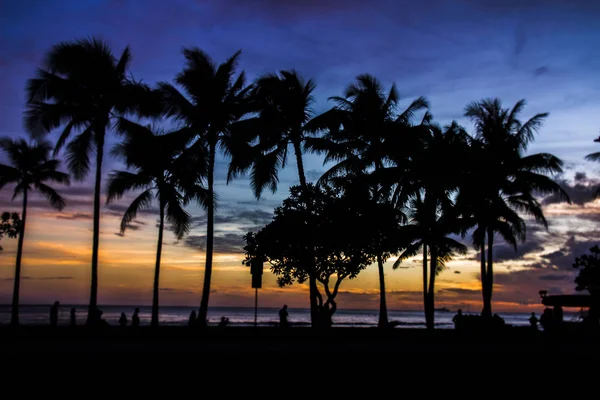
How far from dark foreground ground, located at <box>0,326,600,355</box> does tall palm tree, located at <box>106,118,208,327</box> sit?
6.92 m

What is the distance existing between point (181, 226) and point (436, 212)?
16.3 metres

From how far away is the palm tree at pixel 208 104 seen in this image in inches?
1141

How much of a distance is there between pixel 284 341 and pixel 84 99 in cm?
1567

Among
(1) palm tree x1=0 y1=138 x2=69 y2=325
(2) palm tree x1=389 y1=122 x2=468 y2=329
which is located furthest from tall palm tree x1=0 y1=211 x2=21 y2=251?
(2) palm tree x1=389 y1=122 x2=468 y2=329

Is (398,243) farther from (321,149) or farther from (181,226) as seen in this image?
(181,226)

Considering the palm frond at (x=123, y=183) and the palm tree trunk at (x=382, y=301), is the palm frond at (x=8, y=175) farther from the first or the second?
the palm tree trunk at (x=382, y=301)

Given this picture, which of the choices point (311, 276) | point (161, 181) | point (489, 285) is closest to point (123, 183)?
point (161, 181)

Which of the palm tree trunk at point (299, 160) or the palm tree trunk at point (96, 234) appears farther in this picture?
the palm tree trunk at point (299, 160)

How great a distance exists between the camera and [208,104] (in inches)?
1142

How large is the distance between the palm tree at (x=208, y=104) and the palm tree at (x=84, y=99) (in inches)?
82.1

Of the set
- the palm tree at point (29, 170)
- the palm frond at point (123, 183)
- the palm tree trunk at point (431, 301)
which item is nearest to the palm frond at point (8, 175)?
the palm tree at point (29, 170)

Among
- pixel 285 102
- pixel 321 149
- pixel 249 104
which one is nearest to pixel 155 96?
pixel 249 104

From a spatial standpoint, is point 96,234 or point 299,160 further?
point 299,160

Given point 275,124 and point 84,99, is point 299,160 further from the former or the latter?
point 84,99
